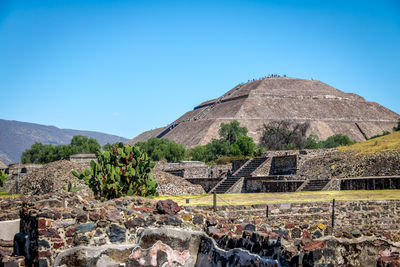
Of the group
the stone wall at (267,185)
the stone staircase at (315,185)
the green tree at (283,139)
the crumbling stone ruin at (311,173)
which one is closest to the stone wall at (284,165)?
the crumbling stone ruin at (311,173)

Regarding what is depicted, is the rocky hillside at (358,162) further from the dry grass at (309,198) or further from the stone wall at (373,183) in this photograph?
the dry grass at (309,198)

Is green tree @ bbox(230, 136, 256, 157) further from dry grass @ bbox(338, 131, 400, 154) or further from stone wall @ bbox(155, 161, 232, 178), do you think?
dry grass @ bbox(338, 131, 400, 154)

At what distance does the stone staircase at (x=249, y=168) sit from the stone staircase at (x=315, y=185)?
774 cm

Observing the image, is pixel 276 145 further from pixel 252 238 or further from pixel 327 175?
pixel 252 238

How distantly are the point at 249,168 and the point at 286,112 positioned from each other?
70.1m

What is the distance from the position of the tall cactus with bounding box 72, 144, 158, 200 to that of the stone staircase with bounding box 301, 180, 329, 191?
932 centimetres

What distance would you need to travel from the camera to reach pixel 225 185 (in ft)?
97.4

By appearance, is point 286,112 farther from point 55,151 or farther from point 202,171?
point 202,171

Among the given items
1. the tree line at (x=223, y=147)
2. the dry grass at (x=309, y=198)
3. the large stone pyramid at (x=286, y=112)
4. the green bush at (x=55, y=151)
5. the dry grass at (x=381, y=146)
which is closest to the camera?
the dry grass at (x=309, y=198)

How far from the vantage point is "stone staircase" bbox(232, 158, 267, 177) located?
32375mm

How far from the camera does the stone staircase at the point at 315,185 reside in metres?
23.2

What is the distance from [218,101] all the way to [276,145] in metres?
60.0

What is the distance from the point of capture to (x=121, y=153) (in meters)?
15.8

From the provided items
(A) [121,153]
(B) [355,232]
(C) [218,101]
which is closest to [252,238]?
(B) [355,232]
